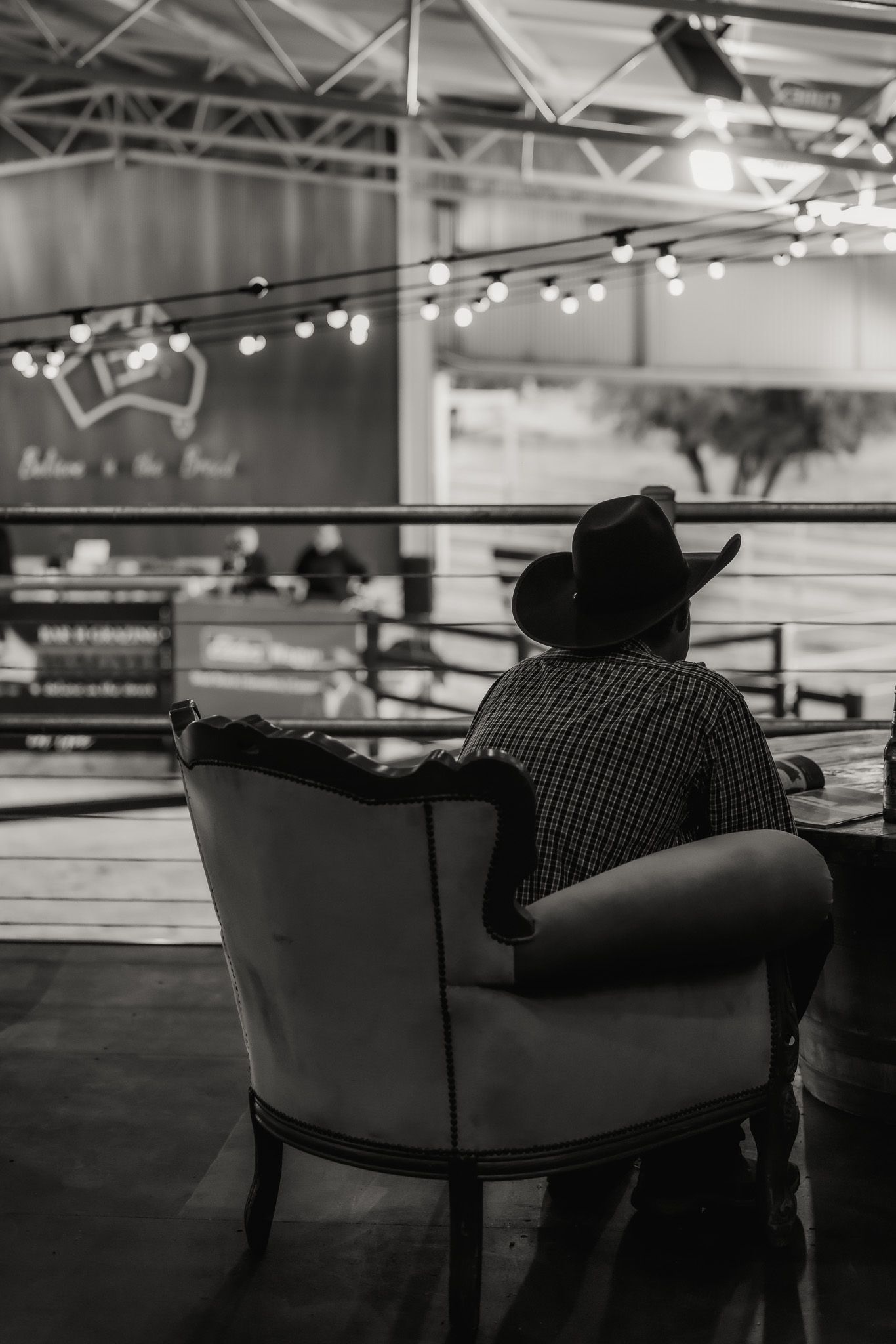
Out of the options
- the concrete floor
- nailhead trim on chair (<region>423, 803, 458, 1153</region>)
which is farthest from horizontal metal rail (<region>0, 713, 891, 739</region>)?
nailhead trim on chair (<region>423, 803, 458, 1153</region>)

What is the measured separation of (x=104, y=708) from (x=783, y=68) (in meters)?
6.62

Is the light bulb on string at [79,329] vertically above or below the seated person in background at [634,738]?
above

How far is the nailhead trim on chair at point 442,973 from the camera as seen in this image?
156 cm

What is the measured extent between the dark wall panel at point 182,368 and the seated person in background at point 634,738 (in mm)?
10546

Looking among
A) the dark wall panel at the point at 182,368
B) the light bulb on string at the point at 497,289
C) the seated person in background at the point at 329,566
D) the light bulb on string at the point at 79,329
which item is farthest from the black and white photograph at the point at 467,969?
the dark wall panel at the point at 182,368

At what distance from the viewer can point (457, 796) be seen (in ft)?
5.09

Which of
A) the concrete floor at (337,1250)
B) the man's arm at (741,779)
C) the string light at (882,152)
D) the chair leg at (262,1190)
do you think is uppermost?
the string light at (882,152)

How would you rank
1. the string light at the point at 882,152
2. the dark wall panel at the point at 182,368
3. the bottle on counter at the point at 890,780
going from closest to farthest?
the bottle on counter at the point at 890,780, the string light at the point at 882,152, the dark wall panel at the point at 182,368

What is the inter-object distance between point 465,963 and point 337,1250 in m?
0.60

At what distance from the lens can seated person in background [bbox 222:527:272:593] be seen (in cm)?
938

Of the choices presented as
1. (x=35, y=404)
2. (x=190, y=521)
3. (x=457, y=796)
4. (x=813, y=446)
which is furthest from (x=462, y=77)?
(x=457, y=796)

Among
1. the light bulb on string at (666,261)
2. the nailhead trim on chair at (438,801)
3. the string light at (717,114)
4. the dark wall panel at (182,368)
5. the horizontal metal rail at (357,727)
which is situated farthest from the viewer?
the dark wall panel at (182,368)

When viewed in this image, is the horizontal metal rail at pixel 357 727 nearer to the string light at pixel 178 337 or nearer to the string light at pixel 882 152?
the string light at pixel 178 337

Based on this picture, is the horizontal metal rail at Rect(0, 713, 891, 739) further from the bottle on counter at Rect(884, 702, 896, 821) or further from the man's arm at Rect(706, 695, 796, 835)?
the man's arm at Rect(706, 695, 796, 835)
